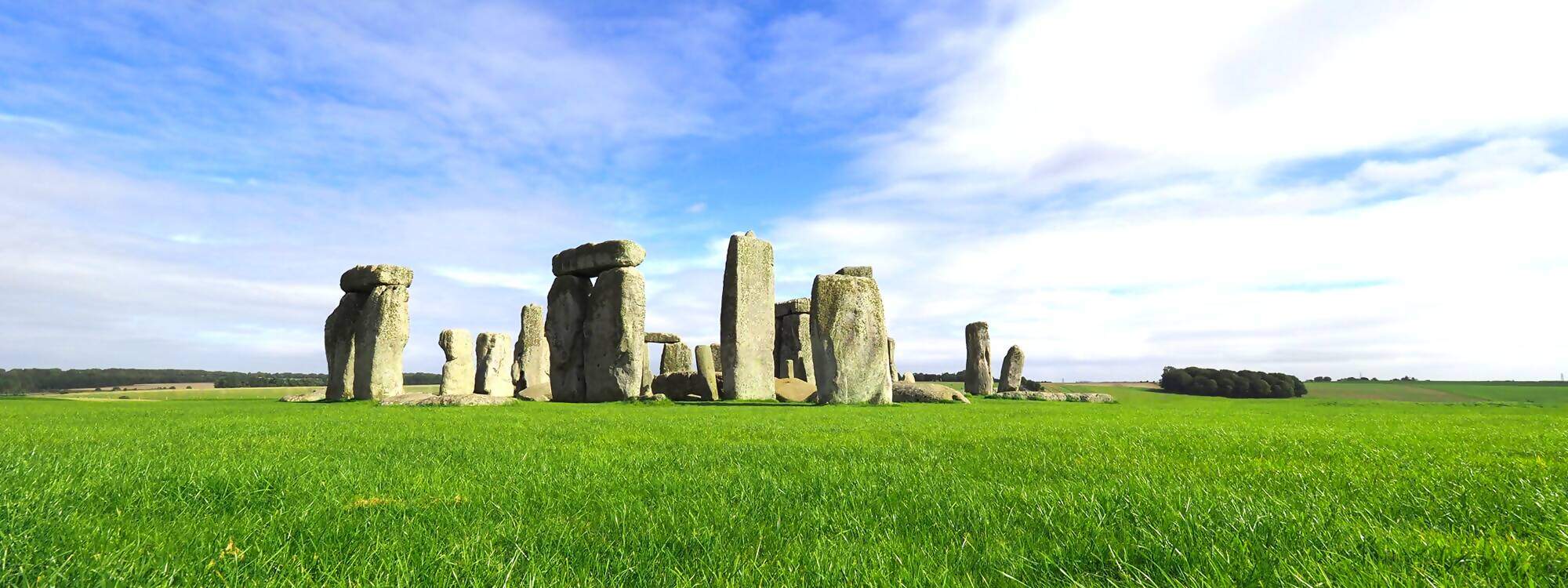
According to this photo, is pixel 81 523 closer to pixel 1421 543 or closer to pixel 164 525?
pixel 164 525

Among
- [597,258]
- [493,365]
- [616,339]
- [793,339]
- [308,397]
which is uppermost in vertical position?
[597,258]

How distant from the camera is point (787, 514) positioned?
2.98 metres

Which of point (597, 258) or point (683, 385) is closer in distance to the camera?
point (597, 258)

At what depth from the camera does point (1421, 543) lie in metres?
2.29

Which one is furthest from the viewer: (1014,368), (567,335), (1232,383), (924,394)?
(1232,383)

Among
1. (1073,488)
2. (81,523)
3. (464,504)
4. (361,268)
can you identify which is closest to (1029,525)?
(1073,488)

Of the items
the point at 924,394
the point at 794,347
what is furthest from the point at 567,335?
the point at 794,347

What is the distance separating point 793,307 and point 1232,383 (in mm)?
19373

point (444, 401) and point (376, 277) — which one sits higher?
point (376, 277)

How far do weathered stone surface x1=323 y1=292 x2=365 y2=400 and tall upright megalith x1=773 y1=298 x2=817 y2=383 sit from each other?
13.0 meters

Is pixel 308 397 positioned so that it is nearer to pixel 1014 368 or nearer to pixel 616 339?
pixel 616 339

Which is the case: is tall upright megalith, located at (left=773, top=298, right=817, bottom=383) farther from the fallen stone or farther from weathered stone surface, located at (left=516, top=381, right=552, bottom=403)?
weathered stone surface, located at (left=516, top=381, right=552, bottom=403)

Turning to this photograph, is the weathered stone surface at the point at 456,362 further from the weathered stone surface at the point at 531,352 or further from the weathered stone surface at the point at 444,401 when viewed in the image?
the weathered stone surface at the point at 444,401

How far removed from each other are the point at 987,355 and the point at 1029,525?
2641cm
